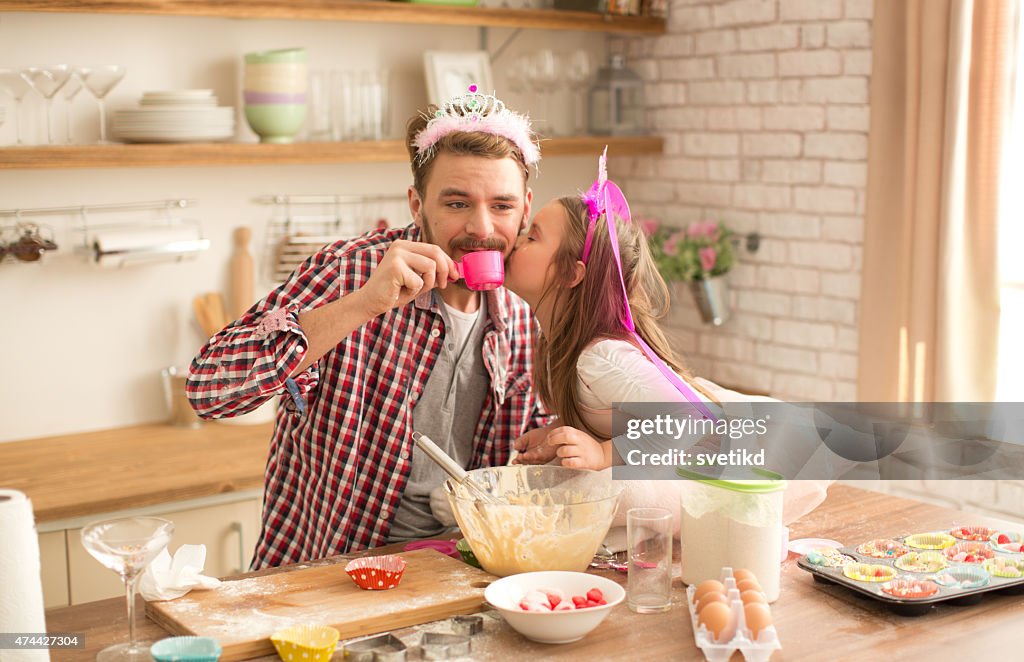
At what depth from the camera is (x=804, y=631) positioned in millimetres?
1663

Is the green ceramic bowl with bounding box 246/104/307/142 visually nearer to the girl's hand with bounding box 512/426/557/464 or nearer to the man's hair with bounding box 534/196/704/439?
the man's hair with bounding box 534/196/704/439

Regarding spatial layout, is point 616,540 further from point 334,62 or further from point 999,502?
point 334,62

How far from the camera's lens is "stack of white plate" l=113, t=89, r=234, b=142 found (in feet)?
10.8

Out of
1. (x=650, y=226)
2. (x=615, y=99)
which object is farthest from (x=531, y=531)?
(x=615, y=99)

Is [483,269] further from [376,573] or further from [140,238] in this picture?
[140,238]

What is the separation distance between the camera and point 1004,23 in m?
3.19

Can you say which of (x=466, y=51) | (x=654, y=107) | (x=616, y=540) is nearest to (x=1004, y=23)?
(x=654, y=107)

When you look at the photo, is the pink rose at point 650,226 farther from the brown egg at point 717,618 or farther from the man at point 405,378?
the brown egg at point 717,618

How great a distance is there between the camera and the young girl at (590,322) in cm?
207

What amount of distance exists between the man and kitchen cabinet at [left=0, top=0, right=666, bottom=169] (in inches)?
42.0

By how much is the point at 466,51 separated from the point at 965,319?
1.95 meters

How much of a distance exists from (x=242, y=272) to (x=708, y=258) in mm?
1576

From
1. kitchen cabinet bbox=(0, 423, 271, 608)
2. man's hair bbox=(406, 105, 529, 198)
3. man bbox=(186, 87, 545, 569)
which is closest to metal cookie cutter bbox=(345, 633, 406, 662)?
man bbox=(186, 87, 545, 569)

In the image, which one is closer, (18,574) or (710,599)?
(18,574)
